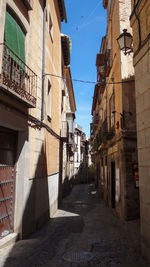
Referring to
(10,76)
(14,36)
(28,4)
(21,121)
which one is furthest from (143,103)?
(28,4)

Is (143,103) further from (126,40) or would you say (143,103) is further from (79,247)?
(79,247)

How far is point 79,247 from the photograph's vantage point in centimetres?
536

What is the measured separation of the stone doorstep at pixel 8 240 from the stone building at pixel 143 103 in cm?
308

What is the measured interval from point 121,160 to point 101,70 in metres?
7.31

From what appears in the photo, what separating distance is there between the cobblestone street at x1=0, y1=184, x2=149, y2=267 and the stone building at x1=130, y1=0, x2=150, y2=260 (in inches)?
28.6

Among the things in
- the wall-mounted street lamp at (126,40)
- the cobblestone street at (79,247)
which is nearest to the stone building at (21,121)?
the cobblestone street at (79,247)

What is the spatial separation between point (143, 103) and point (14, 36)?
3724 mm

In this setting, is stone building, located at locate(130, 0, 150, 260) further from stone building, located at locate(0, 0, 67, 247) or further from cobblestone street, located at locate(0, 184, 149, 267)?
stone building, located at locate(0, 0, 67, 247)

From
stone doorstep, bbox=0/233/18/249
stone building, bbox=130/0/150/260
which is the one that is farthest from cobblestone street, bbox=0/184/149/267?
stone building, bbox=130/0/150/260

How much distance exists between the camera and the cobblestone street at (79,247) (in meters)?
4.44

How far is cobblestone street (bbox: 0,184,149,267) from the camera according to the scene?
4.44m

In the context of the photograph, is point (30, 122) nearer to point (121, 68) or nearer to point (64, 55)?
point (121, 68)

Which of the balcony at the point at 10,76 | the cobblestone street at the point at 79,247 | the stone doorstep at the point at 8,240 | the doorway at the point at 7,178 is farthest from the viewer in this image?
the doorway at the point at 7,178

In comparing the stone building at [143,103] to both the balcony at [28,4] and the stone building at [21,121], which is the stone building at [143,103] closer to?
the stone building at [21,121]
